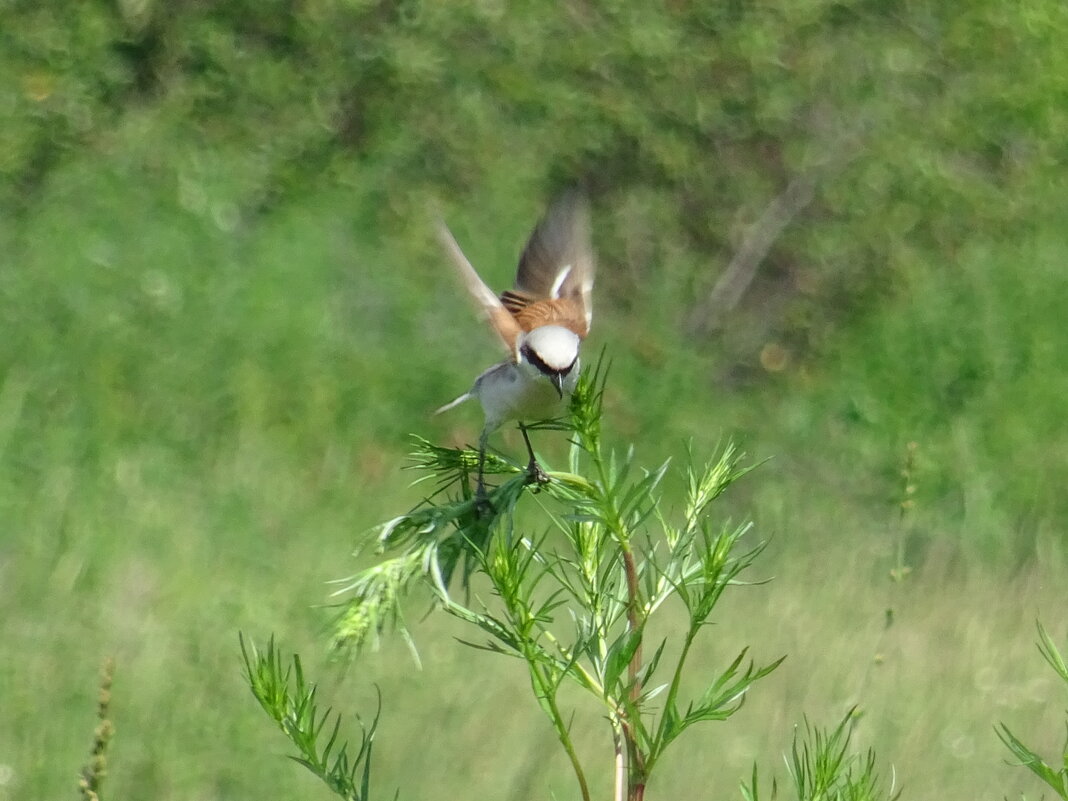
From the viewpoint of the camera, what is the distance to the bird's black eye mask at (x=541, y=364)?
2.32m

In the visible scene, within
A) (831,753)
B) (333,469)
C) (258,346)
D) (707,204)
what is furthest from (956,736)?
(707,204)

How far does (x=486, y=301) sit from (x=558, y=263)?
1.59 feet

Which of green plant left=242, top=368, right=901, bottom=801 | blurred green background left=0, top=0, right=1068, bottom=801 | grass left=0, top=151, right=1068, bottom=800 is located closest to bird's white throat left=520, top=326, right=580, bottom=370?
blurred green background left=0, top=0, right=1068, bottom=801

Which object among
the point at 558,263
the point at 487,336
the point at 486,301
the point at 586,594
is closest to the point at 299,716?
the point at 586,594

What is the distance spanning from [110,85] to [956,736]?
588 cm

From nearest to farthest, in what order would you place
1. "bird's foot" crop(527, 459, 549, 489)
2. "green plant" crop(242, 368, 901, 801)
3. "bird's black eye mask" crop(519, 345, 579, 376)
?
"green plant" crop(242, 368, 901, 801)
"bird's foot" crop(527, 459, 549, 489)
"bird's black eye mask" crop(519, 345, 579, 376)

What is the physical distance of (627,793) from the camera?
136 cm

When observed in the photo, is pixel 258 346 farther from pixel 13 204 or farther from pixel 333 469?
pixel 13 204

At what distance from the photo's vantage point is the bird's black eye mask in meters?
2.32

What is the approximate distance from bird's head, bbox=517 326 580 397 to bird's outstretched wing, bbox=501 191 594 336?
563 mm

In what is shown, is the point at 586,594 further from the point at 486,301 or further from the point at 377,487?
the point at 377,487

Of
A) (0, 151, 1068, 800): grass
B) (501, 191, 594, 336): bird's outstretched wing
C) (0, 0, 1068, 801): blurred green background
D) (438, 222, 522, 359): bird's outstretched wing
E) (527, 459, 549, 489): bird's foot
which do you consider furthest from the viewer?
(0, 0, 1068, 801): blurred green background

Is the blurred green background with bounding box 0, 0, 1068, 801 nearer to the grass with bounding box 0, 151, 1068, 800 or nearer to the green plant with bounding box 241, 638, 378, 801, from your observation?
the grass with bounding box 0, 151, 1068, 800

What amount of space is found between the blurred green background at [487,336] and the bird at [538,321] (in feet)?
1.91
